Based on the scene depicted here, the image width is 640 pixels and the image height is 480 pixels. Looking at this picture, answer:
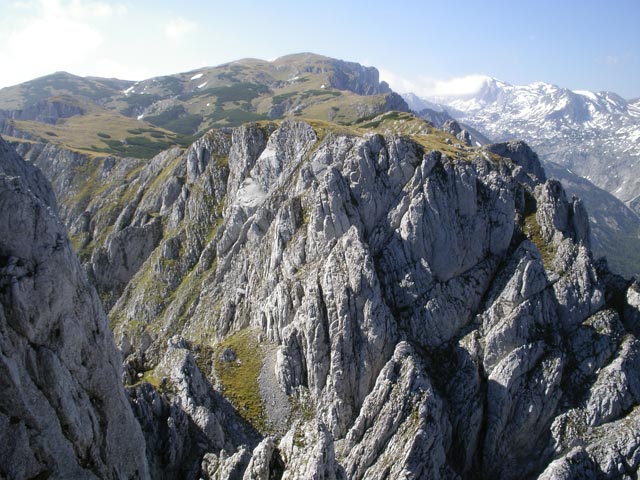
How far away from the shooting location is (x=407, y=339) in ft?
215

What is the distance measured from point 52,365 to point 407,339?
46.7 metres

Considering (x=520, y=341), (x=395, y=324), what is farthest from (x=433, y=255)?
(x=520, y=341)

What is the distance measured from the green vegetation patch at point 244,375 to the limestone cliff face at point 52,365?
92.8 feet

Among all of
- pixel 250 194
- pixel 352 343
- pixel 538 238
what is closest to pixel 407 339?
pixel 352 343

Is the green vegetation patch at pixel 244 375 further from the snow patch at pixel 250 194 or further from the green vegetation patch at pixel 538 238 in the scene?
the green vegetation patch at pixel 538 238

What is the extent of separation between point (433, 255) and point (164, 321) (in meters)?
61.9

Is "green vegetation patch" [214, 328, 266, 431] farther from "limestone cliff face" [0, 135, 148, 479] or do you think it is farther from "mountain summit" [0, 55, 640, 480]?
"limestone cliff face" [0, 135, 148, 479]

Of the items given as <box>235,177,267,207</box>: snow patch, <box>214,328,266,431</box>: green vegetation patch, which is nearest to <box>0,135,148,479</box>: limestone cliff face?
<box>214,328,266,431</box>: green vegetation patch

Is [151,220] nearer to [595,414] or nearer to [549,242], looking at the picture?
[549,242]

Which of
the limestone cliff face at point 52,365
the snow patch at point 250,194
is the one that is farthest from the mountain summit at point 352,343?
the snow patch at point 250,194

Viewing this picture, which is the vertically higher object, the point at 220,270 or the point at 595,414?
the point at 220,270

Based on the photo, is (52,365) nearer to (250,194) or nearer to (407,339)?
(407,339)

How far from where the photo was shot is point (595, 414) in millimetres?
55250

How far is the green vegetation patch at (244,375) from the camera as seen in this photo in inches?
2490
